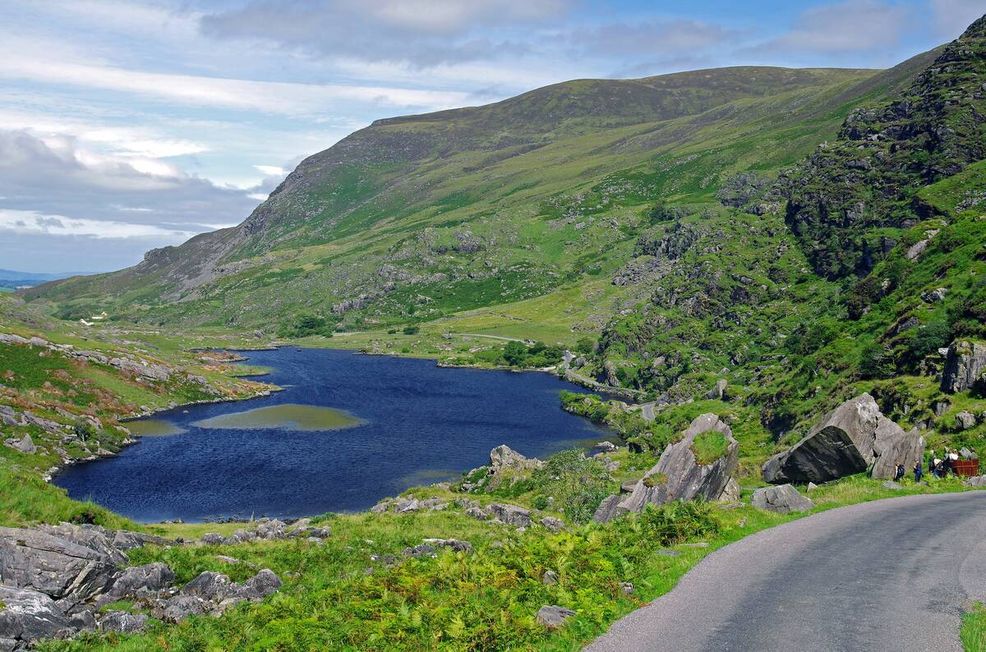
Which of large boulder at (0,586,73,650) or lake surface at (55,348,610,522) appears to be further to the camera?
lake surface at (55,348,610,522)

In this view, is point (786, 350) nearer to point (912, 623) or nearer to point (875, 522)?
point (875, 522)

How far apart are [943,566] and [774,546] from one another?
5183 mm

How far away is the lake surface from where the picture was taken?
296 ft

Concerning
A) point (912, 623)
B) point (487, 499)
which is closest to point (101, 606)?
point (912, 623)

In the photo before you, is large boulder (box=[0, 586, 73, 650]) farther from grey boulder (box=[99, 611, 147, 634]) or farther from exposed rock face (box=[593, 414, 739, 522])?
exposed rock face (box=[593, 414, 739, 522])

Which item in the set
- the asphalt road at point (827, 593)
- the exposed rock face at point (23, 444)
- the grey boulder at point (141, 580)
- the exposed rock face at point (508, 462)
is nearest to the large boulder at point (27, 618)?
the grey boulder at point (141, 580)

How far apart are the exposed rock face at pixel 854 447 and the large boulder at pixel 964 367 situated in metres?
8.81

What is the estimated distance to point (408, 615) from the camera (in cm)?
2011

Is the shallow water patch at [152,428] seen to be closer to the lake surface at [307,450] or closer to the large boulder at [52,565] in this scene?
the lake surface at [307,450]

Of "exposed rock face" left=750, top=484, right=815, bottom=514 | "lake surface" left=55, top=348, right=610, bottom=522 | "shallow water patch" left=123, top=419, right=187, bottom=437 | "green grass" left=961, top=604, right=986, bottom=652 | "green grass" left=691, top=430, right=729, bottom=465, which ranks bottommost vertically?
"lake surface" left=55, top=348, right=610, bottom=522

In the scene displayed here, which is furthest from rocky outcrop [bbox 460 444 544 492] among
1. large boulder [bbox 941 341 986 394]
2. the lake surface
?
large boulder [bbox 941 341 986 394]

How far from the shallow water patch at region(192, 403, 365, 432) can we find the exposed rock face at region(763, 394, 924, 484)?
112546 mm

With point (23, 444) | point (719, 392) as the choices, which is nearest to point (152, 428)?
point (23, 444)

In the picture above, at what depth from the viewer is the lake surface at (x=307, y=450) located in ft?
296
